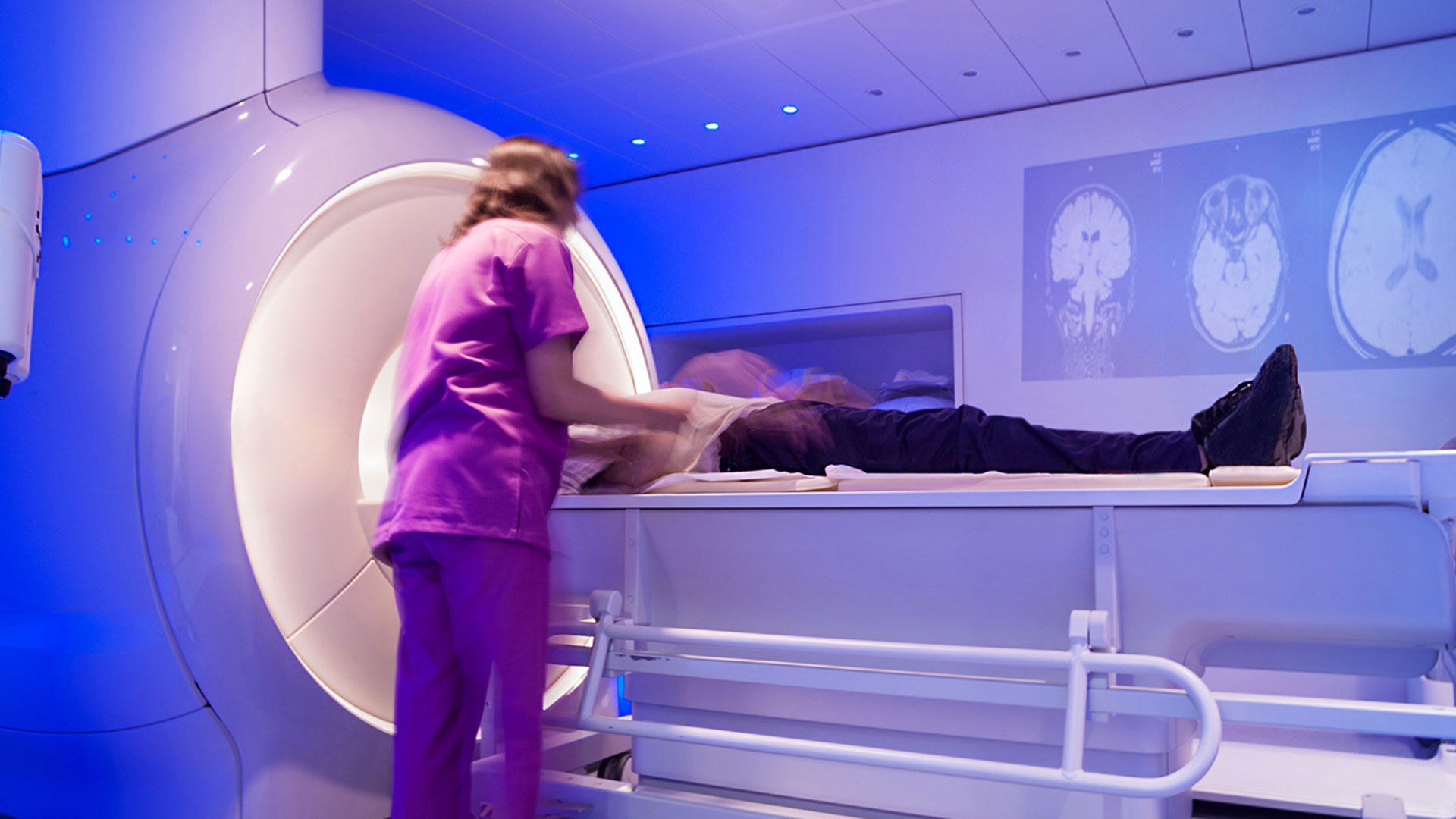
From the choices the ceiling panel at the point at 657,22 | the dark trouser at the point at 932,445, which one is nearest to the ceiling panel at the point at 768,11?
the ceiling panel at the point at 657,22

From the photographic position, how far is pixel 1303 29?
315 centimetres

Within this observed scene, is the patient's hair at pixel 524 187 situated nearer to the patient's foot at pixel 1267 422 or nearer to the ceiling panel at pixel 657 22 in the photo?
the patient's foot at pixel 1267 422

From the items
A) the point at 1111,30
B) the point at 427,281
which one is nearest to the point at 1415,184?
the point at 1111,30

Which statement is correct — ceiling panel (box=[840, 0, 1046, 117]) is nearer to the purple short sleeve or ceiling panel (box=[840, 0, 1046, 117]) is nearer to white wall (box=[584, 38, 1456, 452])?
white wall (box=[584, 38, 1456, 452])

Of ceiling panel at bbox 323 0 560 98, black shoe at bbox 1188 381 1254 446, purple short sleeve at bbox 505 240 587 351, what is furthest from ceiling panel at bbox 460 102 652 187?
black shoe at bbox 1188 381 1254 446

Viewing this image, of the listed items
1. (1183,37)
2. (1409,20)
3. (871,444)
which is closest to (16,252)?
(871,444)

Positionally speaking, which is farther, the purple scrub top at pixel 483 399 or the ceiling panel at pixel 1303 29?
the ceiling panel at pixel 1303 29

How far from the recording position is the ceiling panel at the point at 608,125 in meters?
3.80

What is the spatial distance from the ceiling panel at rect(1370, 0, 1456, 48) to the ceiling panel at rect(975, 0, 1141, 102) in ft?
2.27

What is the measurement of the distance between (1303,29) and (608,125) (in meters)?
2.44

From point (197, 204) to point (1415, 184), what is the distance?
11.2 feet

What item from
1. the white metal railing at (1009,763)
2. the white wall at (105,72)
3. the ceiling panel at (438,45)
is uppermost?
the ceiling panel at (438,45)

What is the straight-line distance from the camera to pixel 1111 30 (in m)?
3.18

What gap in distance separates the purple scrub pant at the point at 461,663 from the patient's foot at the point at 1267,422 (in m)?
1.11
